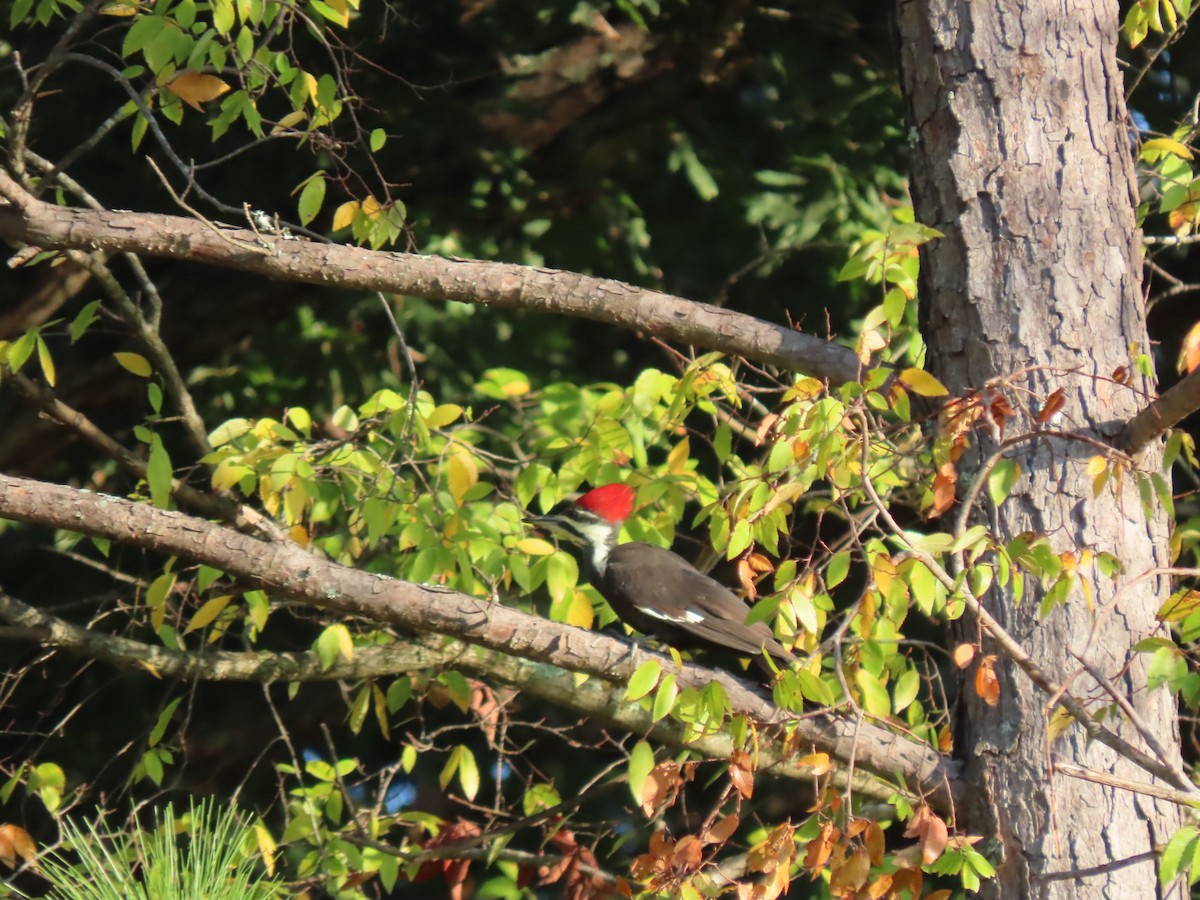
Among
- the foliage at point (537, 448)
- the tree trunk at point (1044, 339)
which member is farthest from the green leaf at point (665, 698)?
the tree trunk at point (1044, 339)

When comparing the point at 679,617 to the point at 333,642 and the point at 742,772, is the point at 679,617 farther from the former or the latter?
the point at 742,772

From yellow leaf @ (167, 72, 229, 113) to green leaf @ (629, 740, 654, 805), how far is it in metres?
1.79

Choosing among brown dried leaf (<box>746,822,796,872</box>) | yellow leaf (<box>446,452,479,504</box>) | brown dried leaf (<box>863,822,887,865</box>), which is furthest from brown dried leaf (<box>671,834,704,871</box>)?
yellow leaf (<box>446,452,479,504</box>)

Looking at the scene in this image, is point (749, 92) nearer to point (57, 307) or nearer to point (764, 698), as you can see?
point (57, 307)

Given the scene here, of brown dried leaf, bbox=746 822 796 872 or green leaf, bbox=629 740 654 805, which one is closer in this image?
brown dried leaf, bbox=746 822 796 872

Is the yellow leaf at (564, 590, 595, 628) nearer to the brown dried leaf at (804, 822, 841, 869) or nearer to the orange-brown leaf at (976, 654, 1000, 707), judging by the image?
the brown dried leaf at (804, 822, 841, 869)

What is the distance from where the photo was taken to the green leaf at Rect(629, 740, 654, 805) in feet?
10.2

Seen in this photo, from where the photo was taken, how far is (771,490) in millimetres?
2709

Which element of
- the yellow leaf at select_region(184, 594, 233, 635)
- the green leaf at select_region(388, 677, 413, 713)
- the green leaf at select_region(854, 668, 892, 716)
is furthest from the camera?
the green leaf at select_region(388, 677, 413, 713)

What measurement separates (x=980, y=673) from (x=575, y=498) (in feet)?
8.46

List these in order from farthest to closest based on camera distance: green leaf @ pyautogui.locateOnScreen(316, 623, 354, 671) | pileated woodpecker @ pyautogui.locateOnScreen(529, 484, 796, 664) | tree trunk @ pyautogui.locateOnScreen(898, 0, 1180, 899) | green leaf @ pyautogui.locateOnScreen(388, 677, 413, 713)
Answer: pileated woodpecker @ pyautogui.locateOnScreen(529, 484, 796, 664), green leaf @ pyautogui.locateOnScreen(388, 677, 413, 713), green leaf @ pyautogui.locateOnScreen(316, 623, 354, 671), tree trunk @ pyautogui.locateOnScreen(898, 0, 1180, 899)

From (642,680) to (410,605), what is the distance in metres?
0.61

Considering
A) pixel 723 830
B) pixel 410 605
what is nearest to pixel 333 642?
pixel 410 605

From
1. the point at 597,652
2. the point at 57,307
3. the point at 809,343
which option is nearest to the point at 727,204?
the point at 57,307
